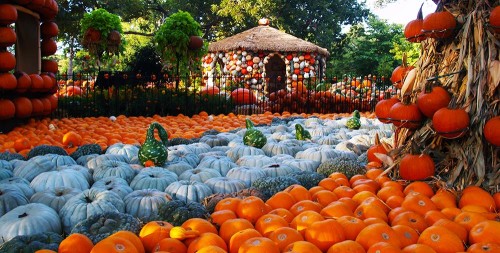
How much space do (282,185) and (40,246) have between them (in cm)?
195

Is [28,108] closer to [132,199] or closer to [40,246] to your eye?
[132,199]

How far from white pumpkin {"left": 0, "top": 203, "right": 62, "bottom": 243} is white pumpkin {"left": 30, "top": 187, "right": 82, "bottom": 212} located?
22cm

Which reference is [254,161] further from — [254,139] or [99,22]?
[99,22]

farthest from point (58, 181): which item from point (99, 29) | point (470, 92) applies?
point (99, 29)

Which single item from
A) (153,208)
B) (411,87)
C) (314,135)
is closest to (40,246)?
(153,208)

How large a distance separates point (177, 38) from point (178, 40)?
12cm

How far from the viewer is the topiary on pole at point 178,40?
1397cm

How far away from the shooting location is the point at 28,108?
8.42 metres

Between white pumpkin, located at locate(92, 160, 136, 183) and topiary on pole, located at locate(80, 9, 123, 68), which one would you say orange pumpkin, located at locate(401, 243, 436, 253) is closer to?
white pumpkin, located at locate(92, 160, 136, 183)

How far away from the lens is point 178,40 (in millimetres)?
13953

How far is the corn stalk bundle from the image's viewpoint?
3.96 meters

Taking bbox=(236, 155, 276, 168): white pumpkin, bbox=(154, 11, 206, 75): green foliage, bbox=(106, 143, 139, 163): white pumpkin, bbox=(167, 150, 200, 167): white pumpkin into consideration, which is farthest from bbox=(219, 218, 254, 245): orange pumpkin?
bbox=(154, 11, 206, 75): green foliage

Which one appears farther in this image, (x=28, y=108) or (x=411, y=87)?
(x=28, y=108)

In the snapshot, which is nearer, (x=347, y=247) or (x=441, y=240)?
(x=347, y=247)
